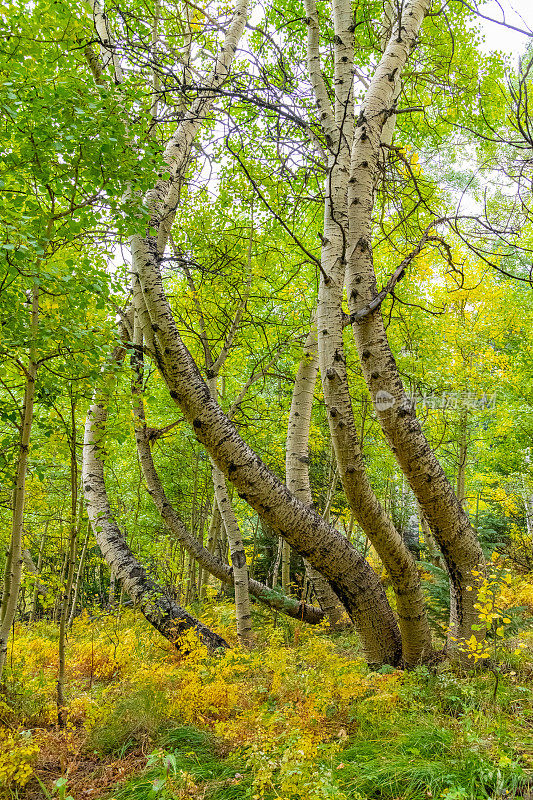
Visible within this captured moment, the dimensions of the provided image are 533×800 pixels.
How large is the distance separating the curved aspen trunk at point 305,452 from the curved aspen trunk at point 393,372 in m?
1.78

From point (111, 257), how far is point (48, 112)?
7.29ft

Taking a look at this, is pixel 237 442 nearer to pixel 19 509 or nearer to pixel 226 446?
pixel 226 446

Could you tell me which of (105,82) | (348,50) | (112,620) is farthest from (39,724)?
(348,50)

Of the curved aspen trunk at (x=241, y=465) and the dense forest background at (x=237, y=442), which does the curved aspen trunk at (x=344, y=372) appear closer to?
the dense forest background at (x=237, y=442)

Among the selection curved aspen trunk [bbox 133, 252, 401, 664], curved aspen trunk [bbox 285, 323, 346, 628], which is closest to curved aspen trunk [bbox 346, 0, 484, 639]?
curved aspen trunk [bbox 133, 252, 401, 664]

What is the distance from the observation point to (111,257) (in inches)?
166

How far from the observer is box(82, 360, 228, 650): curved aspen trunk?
169 inches

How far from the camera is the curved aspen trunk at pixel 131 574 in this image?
14.1 feet

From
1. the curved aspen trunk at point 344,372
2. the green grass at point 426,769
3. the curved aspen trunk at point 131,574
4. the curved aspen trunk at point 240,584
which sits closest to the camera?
the green grass at point 426,769

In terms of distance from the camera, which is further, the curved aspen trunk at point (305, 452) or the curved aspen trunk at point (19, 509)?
the curved aspen trunk at point (305, 452)

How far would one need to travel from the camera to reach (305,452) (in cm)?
514

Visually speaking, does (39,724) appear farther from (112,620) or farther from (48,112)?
(48,112)

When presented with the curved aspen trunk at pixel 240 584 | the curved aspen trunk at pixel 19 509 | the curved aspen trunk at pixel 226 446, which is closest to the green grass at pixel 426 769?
the curved aspen trunk at pixel 226 446

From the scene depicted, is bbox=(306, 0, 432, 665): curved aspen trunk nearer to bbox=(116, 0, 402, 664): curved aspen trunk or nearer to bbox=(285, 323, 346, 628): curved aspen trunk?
bbox=(116, 0, 402, 664): curved aspen trunk
